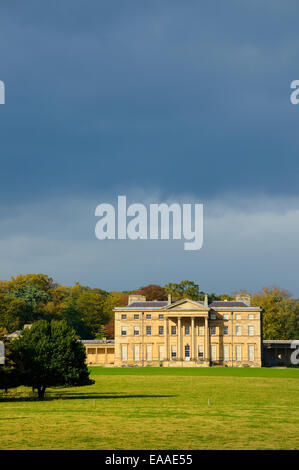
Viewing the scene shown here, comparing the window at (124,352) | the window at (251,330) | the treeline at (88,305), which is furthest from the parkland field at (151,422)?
the treeline at (88,305)

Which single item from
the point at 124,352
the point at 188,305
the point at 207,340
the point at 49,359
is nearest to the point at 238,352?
the point at 207,340

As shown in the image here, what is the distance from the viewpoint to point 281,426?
26438mm

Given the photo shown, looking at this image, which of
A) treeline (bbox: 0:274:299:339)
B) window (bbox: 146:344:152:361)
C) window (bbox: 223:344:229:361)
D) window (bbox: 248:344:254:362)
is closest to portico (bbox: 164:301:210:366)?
window (bbox: 223:344:229:361)

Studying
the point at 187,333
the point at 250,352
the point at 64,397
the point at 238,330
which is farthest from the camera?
the point at 187,333

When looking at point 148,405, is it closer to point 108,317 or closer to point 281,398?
point 281,398

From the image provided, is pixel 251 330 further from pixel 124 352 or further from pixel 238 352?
pixel 124 352

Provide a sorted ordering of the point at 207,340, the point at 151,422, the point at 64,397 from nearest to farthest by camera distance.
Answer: the point at 151,422 < the point at 64,397 < the point at 207,340

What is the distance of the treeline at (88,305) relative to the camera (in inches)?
5148

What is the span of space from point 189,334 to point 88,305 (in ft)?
119

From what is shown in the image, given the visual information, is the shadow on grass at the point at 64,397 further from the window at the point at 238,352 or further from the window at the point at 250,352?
the window at the point at 238,352

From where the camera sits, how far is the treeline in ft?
429

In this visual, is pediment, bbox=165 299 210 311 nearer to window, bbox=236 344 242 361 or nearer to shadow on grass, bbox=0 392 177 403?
window, bbox=236 344 242 361

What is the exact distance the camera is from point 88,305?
147875 mm
